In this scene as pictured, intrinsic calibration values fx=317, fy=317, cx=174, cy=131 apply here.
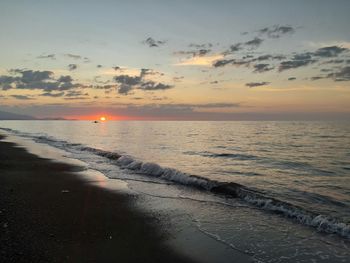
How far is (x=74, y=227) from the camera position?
11.3 meters

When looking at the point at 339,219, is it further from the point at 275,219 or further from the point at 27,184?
the point at 27,184

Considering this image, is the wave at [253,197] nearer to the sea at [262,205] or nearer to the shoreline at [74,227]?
the sea at [262,205]

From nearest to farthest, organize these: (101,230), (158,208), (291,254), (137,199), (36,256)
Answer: (36,256)
(291,254)
(101,230)
(158,208)
(137,199)

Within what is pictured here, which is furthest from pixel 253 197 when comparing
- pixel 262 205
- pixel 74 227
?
pixel 74 227

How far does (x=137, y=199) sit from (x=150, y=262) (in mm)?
7762

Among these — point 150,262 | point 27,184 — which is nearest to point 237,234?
point 150,262

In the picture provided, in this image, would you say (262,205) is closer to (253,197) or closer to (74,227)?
(253,197)

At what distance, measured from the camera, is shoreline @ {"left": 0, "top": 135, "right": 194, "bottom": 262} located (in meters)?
9.06


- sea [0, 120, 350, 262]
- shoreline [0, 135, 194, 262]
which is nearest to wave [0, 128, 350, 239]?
sea [0, 120, 350, 262]

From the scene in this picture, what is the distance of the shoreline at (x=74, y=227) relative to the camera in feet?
29.7

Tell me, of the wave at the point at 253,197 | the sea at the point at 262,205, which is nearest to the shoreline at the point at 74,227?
the sea at the point at 262,205

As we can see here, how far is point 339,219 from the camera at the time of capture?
537 inches

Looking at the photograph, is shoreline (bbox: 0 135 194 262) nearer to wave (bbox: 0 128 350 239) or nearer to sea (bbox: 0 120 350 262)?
sea (bbox: 0 120 350 262)

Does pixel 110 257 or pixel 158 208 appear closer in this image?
pixel 110 257
